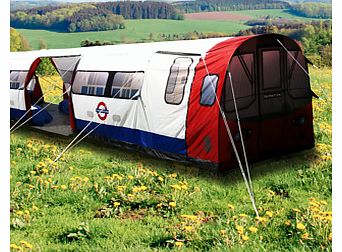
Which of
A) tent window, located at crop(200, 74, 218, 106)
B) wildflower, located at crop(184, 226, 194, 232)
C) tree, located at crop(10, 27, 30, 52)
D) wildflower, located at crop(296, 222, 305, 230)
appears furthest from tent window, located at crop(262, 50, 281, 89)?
tree, located at crop(10, 27, 30, 52)

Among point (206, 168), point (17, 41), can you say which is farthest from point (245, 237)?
point (17, 41)

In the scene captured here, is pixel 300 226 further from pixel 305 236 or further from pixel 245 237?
pixel 245 237

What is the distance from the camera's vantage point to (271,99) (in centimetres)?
955

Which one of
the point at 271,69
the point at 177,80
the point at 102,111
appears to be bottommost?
the point at 102,111

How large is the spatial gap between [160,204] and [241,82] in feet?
9.74

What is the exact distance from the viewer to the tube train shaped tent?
28.8 ft

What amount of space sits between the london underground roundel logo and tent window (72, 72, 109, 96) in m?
0.26

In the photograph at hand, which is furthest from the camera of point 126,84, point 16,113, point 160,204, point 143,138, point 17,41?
point 17,41

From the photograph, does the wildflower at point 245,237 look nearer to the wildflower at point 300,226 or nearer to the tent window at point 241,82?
the wildflower at point 300,226

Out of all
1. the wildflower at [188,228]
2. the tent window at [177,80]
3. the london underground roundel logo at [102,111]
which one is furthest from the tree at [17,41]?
the wildflower at [188,228]

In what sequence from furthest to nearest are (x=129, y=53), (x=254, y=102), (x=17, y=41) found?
(x=17, y=41)
(x=129, y=53)
(x=254, y=102)

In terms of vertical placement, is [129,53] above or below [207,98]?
above

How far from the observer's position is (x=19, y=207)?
7.46 metres

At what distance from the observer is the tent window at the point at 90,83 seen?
37.9 feet
